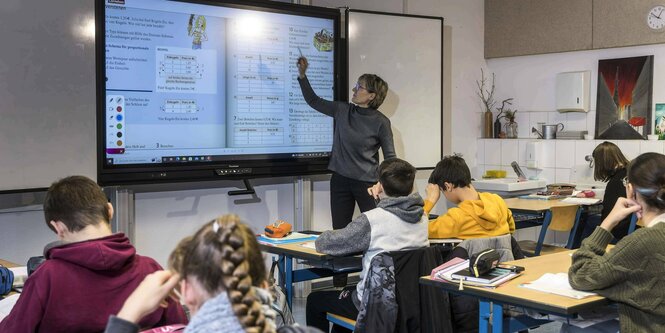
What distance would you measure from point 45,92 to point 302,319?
222cm

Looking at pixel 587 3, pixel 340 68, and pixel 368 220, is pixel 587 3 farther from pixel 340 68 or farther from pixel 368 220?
pixel 368 220

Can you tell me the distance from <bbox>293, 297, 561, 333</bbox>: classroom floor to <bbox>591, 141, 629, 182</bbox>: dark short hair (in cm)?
120

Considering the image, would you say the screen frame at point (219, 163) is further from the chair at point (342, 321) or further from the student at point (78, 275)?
the student at point (78, 275)

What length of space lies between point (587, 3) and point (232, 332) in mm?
6077

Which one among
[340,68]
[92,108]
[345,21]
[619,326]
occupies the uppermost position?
[345,21]

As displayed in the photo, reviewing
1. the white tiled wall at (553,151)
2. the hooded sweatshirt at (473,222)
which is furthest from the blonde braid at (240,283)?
the white tiled wall at (553,151)

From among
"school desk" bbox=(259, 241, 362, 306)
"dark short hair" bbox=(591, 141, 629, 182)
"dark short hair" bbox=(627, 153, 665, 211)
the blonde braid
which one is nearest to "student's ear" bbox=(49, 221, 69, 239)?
the blonde braid

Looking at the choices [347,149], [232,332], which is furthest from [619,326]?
[347,149]

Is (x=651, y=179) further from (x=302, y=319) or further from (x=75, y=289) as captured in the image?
(x=302, y=319)

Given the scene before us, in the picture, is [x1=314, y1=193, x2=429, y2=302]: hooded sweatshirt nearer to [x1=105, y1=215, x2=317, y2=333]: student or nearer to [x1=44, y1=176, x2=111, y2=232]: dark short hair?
[x1=44, y1=176, x2=111, y2=232]: dark short hair

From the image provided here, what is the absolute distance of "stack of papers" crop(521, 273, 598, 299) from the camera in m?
2.75

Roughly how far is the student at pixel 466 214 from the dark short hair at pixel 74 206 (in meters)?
1.92

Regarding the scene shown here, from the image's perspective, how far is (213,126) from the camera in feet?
16.5

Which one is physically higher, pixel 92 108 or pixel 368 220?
pixel 92 108
